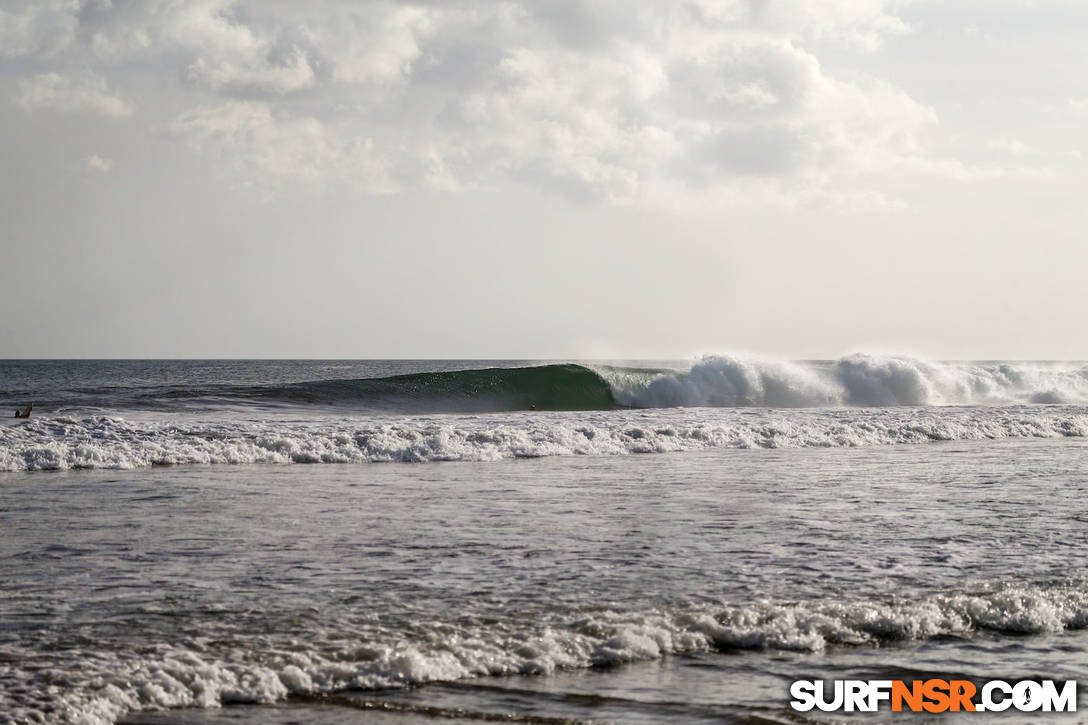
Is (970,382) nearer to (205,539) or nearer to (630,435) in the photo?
(630,435)

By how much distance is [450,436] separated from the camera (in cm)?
1789

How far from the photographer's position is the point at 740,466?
15.7m

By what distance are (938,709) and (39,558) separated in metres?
6.46

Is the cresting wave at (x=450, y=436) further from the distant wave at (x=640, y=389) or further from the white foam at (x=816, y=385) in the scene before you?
the white foam at (x=816, y=385)

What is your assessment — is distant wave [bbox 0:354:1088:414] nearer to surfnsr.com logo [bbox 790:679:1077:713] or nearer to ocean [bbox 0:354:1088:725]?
ocean [bbox 0:354:1088:725]

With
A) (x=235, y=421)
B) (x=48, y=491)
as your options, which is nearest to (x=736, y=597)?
(x=48, y=491)

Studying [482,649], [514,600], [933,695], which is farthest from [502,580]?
[933,695]

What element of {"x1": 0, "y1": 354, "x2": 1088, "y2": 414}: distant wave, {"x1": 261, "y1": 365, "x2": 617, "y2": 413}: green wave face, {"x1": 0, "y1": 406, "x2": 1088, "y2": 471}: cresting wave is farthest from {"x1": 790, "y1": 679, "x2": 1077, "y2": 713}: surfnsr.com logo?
{"x1": 261, "y1": 365, "x2": 617, "y2": 413}: green wave face

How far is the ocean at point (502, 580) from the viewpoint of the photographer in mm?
4859

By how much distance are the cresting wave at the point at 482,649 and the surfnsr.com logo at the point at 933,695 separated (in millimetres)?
645

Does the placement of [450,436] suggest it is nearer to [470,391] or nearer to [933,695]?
[933,695]

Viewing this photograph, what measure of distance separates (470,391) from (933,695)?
28.8 metres

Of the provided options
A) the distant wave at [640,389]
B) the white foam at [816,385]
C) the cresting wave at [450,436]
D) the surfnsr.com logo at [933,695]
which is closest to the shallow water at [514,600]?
the surfnsr.com logo at [933,695]

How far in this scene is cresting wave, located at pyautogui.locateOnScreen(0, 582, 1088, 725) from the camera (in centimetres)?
471
